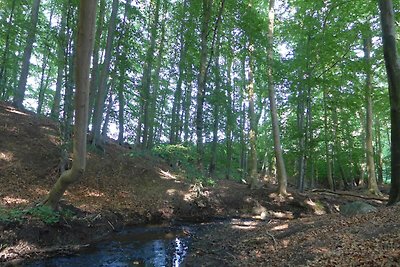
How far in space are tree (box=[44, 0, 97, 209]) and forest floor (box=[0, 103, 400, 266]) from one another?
5.21ft

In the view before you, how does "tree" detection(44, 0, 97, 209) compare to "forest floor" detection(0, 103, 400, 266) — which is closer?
"tree" detection(44, 0, 97, 209)

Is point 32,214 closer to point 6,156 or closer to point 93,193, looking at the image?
point 93,193

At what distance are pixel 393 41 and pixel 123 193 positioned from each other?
1001cm

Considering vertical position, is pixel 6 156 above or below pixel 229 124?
below

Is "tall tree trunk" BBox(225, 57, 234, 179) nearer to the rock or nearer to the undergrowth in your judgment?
the rock

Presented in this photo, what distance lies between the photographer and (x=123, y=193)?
1195 centimetres

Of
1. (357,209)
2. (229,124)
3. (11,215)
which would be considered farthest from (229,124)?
(11,215)

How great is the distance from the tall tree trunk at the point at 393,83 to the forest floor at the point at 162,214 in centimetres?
81

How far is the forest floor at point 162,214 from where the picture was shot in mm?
5906

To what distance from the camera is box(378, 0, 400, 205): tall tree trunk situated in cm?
773

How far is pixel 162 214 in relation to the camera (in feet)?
37.9

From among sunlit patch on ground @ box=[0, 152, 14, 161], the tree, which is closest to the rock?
the tree

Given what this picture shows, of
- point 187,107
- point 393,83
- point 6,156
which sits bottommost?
point 6,156

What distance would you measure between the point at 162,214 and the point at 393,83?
8490mm
